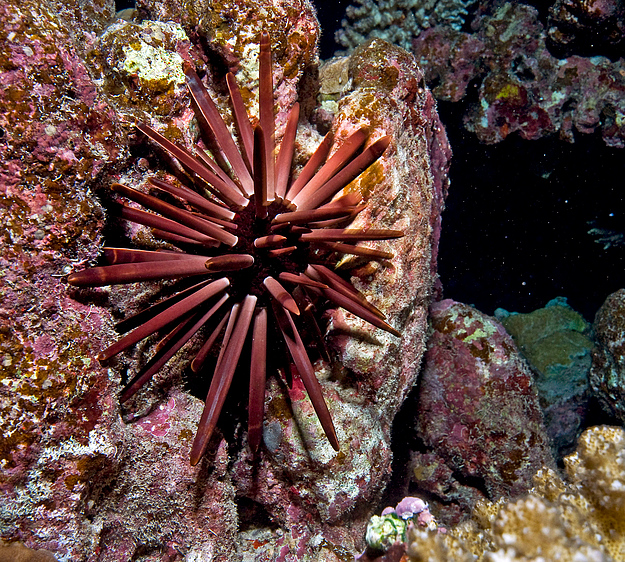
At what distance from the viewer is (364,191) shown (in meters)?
2.72

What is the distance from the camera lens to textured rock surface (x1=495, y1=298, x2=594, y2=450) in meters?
5.92

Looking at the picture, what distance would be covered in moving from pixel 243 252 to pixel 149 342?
777 millimetres

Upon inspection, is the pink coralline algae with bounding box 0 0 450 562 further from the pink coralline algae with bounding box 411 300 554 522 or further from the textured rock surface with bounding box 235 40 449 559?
the pink coralline algae with bounding box 411 300 554 522

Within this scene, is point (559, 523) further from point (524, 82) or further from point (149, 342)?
point (524, 82)

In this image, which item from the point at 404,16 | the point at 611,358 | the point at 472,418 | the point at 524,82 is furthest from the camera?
the point at 404,16

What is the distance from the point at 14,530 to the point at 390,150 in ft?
9.53

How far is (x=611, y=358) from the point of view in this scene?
5.39m

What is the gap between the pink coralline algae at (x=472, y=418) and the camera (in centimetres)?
416

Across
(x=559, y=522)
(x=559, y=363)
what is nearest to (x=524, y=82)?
(x=559, y=363)

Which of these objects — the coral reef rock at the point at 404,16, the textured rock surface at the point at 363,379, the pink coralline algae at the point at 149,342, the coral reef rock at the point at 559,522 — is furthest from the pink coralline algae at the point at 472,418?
the coral reef rock at the point at 404,16

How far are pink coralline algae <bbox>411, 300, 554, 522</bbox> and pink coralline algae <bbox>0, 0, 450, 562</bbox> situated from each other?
128cm

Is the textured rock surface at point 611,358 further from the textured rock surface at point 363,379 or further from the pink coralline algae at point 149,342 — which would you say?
the textured rock surface at point 363,379

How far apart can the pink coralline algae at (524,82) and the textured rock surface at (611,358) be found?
2.24 m

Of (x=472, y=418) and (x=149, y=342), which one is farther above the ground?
(x=149, y=342)
